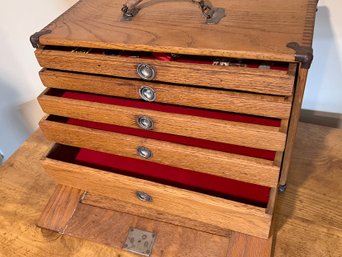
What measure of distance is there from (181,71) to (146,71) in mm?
49

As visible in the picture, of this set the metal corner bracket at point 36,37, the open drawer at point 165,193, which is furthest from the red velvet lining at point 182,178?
the metal corner bracket at point 36,37

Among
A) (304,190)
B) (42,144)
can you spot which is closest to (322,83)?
(304,190)

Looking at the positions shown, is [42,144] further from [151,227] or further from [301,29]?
[301,29]

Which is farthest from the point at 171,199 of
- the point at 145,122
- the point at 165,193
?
the point at 145,122

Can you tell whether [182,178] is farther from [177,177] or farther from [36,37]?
[36,37]

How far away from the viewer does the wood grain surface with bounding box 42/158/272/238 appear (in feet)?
1.59

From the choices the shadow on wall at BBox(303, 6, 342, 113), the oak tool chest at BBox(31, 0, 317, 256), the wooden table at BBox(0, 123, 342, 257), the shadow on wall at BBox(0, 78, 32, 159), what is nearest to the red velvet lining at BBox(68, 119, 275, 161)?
the oak tool chest at BBox(31, 0, 317, 256)

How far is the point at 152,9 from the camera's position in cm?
53

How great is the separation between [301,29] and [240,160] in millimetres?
189

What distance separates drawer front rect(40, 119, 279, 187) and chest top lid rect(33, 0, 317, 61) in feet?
0.46

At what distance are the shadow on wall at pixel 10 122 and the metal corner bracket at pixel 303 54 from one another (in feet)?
2.69

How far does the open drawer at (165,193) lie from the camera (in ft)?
1.60

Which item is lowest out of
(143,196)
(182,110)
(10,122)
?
(10,122)

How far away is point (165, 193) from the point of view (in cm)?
52
